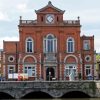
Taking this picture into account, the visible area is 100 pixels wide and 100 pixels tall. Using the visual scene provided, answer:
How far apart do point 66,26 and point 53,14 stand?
2876 millimetres

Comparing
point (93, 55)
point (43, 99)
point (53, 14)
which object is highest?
point (53, 14)

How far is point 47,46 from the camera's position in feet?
277

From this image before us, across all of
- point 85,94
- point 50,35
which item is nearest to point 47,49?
point 50,35

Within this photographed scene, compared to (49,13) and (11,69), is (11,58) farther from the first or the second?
(49,13)

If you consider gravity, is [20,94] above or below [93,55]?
below

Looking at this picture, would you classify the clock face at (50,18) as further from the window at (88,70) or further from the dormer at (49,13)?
the window at (88,70)

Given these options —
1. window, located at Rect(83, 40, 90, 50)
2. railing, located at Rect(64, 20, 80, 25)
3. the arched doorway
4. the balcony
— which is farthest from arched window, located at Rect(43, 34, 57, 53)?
window, located at Rect(83, 40, 90, 50)

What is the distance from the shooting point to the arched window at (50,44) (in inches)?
3317

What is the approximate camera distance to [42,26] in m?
84.2

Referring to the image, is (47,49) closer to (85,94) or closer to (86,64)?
(86,64)

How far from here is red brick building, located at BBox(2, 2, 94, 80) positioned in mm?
83750

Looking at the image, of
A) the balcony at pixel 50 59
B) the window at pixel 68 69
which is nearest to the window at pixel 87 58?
the window at pixel 68 69

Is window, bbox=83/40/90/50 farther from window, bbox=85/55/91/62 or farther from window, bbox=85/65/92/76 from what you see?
window, bbox=85/65/92/76

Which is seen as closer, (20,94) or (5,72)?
(20,94)
